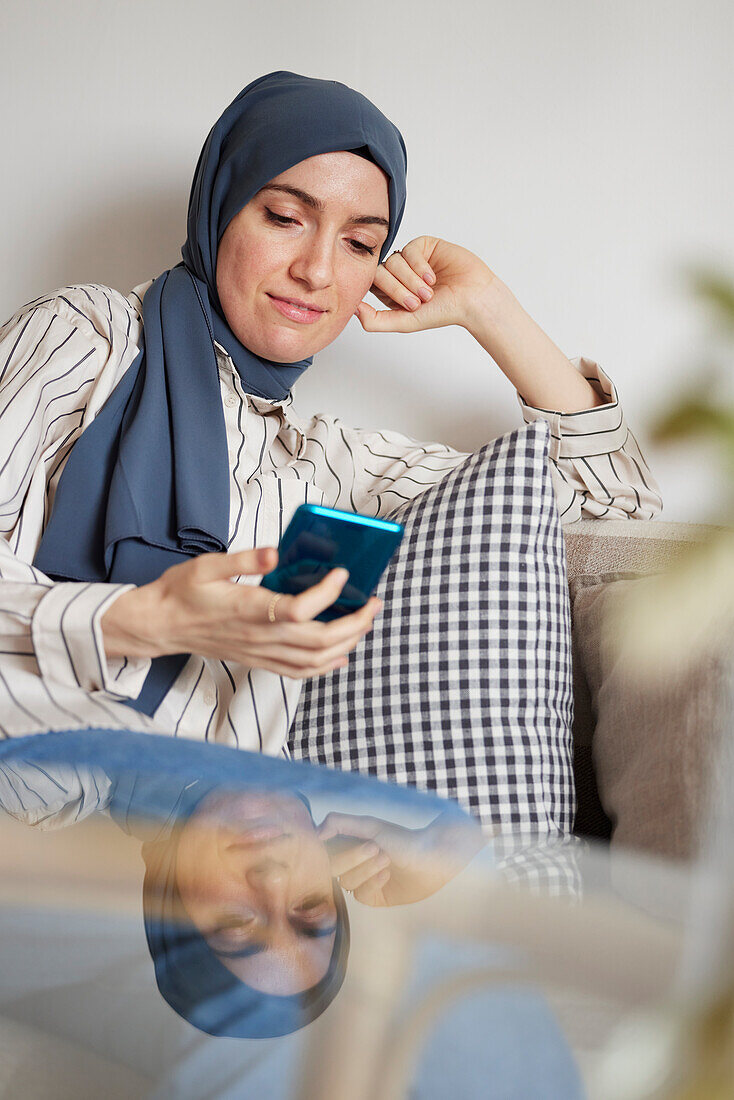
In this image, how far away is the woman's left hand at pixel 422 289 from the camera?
1452 mm

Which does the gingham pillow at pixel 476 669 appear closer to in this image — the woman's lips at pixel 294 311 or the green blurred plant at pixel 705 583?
the woman's lips at pixel 294 311

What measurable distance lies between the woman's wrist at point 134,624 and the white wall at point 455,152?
0.94 metres

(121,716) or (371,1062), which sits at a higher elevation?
(371,1062)

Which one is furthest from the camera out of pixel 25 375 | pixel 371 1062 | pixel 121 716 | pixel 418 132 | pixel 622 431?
pixel 418 132

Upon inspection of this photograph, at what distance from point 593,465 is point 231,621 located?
2.63 ft

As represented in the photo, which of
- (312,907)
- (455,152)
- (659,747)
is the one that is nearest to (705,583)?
(312,907)

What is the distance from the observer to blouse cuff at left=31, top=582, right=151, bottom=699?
2.76ft

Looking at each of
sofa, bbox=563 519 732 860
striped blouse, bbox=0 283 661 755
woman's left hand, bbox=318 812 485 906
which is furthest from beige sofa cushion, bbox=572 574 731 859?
striped blouse, bbox=0 283 661 755

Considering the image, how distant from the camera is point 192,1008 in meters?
0.39

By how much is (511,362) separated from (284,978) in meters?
1.19

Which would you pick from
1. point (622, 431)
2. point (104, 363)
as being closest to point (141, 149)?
point (104, 363)

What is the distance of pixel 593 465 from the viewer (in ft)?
4.58

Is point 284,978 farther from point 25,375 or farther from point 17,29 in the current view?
point 17,29

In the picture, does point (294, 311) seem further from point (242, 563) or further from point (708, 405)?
point (708, 405)
